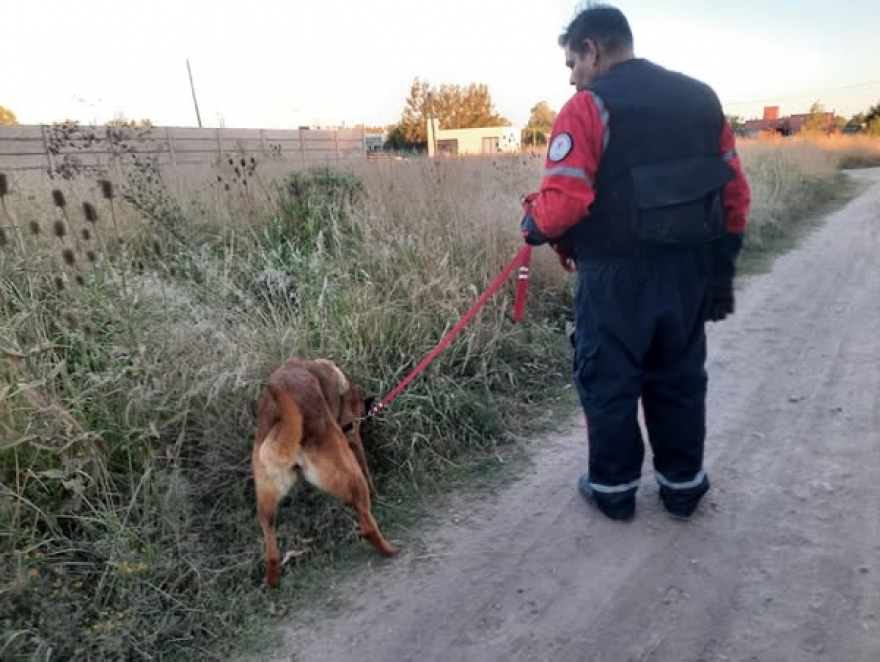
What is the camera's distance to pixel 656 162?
2309 mm

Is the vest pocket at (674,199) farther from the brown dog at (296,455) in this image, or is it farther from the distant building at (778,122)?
the distant building at (778,122)

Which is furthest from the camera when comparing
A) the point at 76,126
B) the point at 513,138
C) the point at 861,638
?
the point at 513,138

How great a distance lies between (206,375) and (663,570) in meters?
2.33

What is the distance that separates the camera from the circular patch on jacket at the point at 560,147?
2256mm

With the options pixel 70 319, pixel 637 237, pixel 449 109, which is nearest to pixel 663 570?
pixel 637 237

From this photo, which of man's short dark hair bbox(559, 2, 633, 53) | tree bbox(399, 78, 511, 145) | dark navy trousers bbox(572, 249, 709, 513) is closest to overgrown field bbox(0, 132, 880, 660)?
dark navy trousers bbox(572, 249, 709, 513)

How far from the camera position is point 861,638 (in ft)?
6.34

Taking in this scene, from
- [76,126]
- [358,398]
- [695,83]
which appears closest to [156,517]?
[358,398]

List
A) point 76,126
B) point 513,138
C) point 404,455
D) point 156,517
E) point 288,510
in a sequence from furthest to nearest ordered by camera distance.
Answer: point 513,138 < point 76,126 < point 404,455 < point 288,510 < point 156,517

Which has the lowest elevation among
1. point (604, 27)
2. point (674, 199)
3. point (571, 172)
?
point (674, 199)

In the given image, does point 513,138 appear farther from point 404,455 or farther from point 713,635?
point 713,635

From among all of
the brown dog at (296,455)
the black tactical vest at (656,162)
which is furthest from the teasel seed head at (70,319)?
the black tactical vest at (656,162)

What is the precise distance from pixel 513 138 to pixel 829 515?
8226mm

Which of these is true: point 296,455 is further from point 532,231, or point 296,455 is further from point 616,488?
point 616,488
